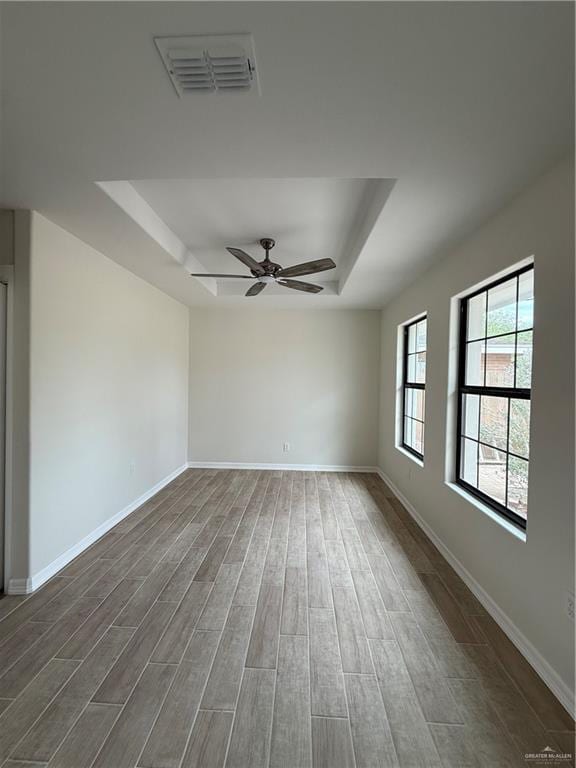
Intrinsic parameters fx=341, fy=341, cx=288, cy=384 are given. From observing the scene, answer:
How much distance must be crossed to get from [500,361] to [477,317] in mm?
509

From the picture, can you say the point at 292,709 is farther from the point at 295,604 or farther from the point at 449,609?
the point at 449,609

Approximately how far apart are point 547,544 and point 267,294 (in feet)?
12.9

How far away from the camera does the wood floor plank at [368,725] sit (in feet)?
4.24

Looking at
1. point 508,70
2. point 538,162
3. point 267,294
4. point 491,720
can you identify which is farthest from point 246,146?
point 267,294

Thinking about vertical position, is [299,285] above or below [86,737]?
above

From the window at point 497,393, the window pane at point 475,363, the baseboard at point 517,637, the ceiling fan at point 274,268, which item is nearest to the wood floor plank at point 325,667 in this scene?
the baseboard at point 517,637

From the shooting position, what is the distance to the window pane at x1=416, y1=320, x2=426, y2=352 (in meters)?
4.00

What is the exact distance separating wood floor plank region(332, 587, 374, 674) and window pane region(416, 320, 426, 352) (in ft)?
9.08

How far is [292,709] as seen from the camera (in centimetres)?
148

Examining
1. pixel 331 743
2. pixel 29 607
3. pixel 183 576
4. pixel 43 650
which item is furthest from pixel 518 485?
pixel 29 607

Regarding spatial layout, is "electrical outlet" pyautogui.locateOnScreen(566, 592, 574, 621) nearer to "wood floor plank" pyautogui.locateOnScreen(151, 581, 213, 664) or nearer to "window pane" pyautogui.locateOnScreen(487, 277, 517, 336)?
"window pane" pyautogui.locateOnScreen(487, 277, 517, 336)

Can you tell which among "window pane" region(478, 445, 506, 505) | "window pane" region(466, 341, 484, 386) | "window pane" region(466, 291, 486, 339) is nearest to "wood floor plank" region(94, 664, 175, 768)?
"window pane" region(478, 445, 506, 505)

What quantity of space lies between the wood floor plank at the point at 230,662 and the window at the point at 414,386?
2.57 metres

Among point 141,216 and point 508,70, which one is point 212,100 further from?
point 141,216
